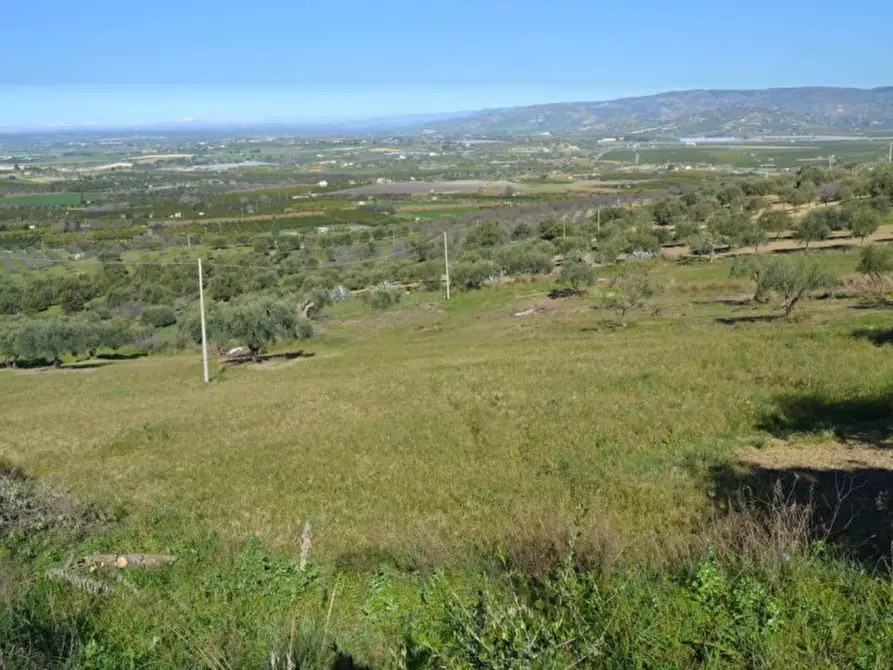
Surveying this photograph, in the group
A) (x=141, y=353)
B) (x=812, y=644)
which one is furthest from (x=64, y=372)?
(x=812, y=644)

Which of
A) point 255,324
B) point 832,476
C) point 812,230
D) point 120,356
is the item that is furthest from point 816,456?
point 812,230

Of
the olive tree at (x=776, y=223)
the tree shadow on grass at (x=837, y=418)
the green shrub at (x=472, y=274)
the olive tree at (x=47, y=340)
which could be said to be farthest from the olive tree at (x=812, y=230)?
the olive tree at (x=47, y=340)

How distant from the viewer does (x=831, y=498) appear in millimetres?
10148

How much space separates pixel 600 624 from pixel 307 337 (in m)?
38.4

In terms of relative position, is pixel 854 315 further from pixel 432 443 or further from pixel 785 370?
pixel 432 443

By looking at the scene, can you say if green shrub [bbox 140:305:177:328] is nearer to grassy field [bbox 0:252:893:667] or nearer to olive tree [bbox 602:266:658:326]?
grassy field [bbox 0:252:893:667]

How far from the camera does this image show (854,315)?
30.8 m

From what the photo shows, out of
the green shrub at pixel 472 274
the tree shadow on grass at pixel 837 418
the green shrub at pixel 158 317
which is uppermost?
the tree shadow on grass at pixel 837 418

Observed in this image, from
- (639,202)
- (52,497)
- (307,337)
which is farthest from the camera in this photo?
(639,202)

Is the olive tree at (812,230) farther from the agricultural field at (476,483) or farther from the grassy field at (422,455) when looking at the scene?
the grassy field at (422,455)

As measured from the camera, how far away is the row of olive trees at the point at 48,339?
45934mm

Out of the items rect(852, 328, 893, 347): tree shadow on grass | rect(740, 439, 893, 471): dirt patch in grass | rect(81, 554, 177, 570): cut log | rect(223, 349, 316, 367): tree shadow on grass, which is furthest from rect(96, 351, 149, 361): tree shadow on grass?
rect(740, 439, 893, 471): dirt patch in grass

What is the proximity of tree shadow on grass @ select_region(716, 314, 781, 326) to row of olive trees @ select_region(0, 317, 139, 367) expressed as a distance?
3797 centimetres

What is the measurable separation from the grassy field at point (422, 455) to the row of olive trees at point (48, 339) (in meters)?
12.7
